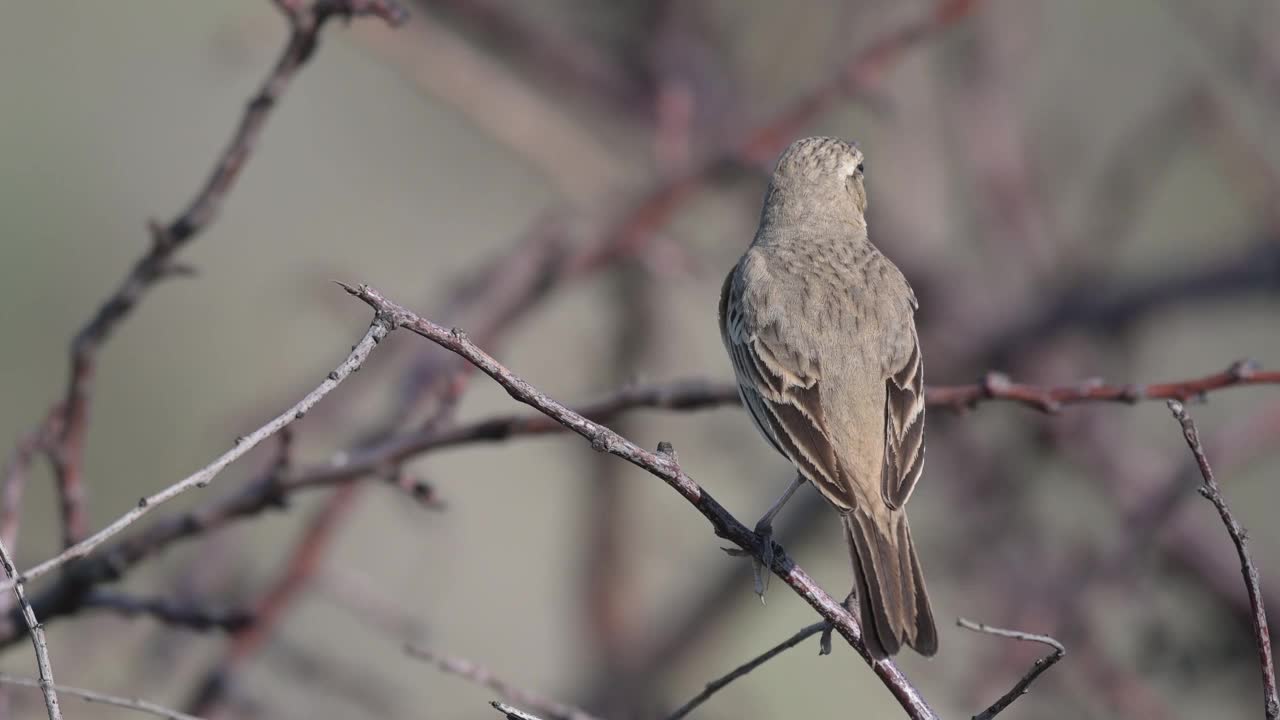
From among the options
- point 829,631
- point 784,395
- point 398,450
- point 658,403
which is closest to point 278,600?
point 398,450

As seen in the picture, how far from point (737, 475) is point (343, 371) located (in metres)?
5.94

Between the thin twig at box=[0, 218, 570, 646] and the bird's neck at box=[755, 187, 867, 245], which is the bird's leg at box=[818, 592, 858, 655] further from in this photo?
the bird's neck at box=[755, 187, 867, 245]

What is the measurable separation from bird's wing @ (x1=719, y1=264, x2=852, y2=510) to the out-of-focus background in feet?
4.33

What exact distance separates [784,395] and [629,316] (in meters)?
3.82

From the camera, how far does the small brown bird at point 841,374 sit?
324cm

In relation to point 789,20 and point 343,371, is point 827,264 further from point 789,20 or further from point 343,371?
point 789,20

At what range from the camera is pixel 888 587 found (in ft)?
9.65

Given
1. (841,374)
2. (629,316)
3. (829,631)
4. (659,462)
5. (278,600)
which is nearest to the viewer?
(659,462)

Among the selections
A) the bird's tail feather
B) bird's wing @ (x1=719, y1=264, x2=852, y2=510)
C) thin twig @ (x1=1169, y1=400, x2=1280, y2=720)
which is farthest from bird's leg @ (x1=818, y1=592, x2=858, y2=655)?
thin twig @ (x1=1169, y1=400, x2=1280, y2=720)

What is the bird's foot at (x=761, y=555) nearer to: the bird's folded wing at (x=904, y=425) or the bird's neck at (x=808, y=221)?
the bird's folded wing at (x=904, y=425)

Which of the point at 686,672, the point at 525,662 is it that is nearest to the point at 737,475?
the point at 686,672

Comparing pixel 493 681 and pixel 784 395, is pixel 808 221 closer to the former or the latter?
pixel 784 395

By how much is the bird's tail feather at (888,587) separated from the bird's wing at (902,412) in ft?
0.43

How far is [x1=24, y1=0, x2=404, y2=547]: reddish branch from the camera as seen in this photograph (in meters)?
3.35
